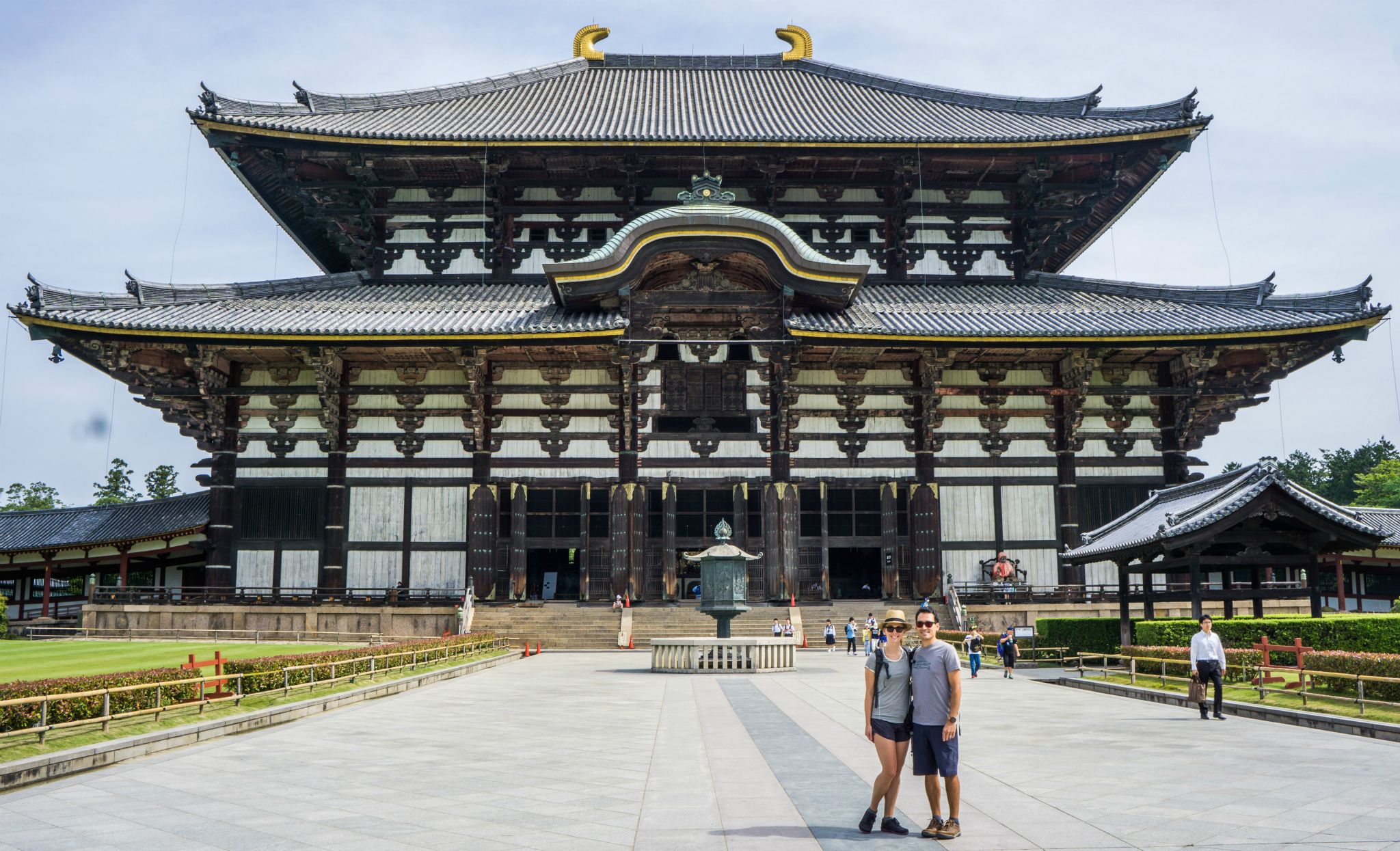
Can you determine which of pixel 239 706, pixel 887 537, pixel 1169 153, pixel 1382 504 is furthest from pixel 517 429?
pixel 1382 504

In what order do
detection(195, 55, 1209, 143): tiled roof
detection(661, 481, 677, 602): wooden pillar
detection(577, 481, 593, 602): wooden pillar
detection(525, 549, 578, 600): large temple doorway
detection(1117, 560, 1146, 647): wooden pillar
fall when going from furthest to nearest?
detection(525, 549, 578, 600): large temple doorway → detection(195, 55, 1209, 143): tiled roof → detection(577, 481, 593, 602): wooden pillar → detection(661, 481, 677, 602): wooden pillar → detection(1117, 560, 1146, 647): wooden pillar

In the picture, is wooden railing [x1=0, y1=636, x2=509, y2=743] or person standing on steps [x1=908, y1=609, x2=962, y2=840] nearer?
person standing on steps [x1=908, y1=609, x2=962, y2=840]

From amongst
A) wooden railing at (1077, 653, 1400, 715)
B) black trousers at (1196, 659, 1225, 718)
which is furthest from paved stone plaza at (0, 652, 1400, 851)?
wooden railing at (1077, 653, 1400, 715)

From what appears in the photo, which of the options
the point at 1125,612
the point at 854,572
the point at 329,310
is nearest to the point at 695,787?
the point at 1125,612

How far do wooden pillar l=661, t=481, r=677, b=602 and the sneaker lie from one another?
2509 cm

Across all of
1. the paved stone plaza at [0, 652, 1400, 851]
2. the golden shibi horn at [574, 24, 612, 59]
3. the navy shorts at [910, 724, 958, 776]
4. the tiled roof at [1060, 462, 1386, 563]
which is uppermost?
the golden shibi horn at [574, 24, 612, 59]

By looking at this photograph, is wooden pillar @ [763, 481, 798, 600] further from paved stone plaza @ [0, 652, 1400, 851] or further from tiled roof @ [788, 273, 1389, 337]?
paved stone plaza @ [0, 652, 1400, 851]

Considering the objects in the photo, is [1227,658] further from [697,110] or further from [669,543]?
[697,110]

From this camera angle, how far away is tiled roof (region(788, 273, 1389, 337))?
31.7 m

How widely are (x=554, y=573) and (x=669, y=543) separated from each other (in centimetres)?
680

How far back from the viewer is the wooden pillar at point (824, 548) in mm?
33406

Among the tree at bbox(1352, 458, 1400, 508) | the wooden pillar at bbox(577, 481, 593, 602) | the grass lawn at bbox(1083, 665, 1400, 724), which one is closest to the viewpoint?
the grass lawn at bbox(1083, 665, 1400, 724)

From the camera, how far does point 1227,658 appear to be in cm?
1906

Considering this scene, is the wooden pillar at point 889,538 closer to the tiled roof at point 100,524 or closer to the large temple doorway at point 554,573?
the large temple doorway at point 554,573
